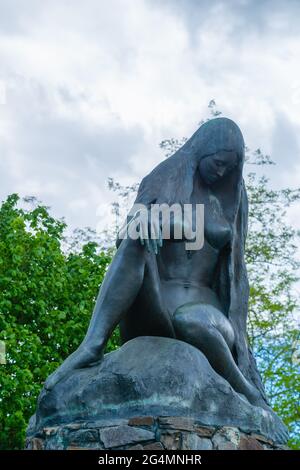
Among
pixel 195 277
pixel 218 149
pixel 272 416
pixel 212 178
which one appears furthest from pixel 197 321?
pixel 218 149

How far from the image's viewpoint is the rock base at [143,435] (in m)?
5.65

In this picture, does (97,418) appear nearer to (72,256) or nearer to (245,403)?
(245,403)

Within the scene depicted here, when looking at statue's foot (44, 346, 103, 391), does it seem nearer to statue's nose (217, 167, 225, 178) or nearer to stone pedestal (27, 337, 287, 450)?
stone pedestal (27, 337, 287, 450)

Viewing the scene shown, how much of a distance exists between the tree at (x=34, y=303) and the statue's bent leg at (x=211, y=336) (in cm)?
862

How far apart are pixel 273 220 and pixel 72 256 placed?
15.6ft

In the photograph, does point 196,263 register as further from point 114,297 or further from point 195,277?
point 114,297

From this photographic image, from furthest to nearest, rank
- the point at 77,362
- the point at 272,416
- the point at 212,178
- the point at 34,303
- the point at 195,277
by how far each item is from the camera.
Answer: the point at 34,303 → the point at 212,178 → the point at 195,277 → the point at 272,416 → the point at 77,362

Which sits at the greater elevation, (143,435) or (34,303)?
(34,303)

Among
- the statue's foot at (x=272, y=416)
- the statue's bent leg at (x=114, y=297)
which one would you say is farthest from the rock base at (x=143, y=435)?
the statue's foot at (x=272, y=416)

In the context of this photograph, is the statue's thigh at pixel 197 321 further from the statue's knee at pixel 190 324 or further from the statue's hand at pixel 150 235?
the statue's hand at pixel 150 235

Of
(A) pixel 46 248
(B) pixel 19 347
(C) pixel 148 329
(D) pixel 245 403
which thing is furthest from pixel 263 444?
(A) pixel 46 248

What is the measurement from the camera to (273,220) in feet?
66.9

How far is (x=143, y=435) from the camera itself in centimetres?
565

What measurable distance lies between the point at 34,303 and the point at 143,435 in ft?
35.5
